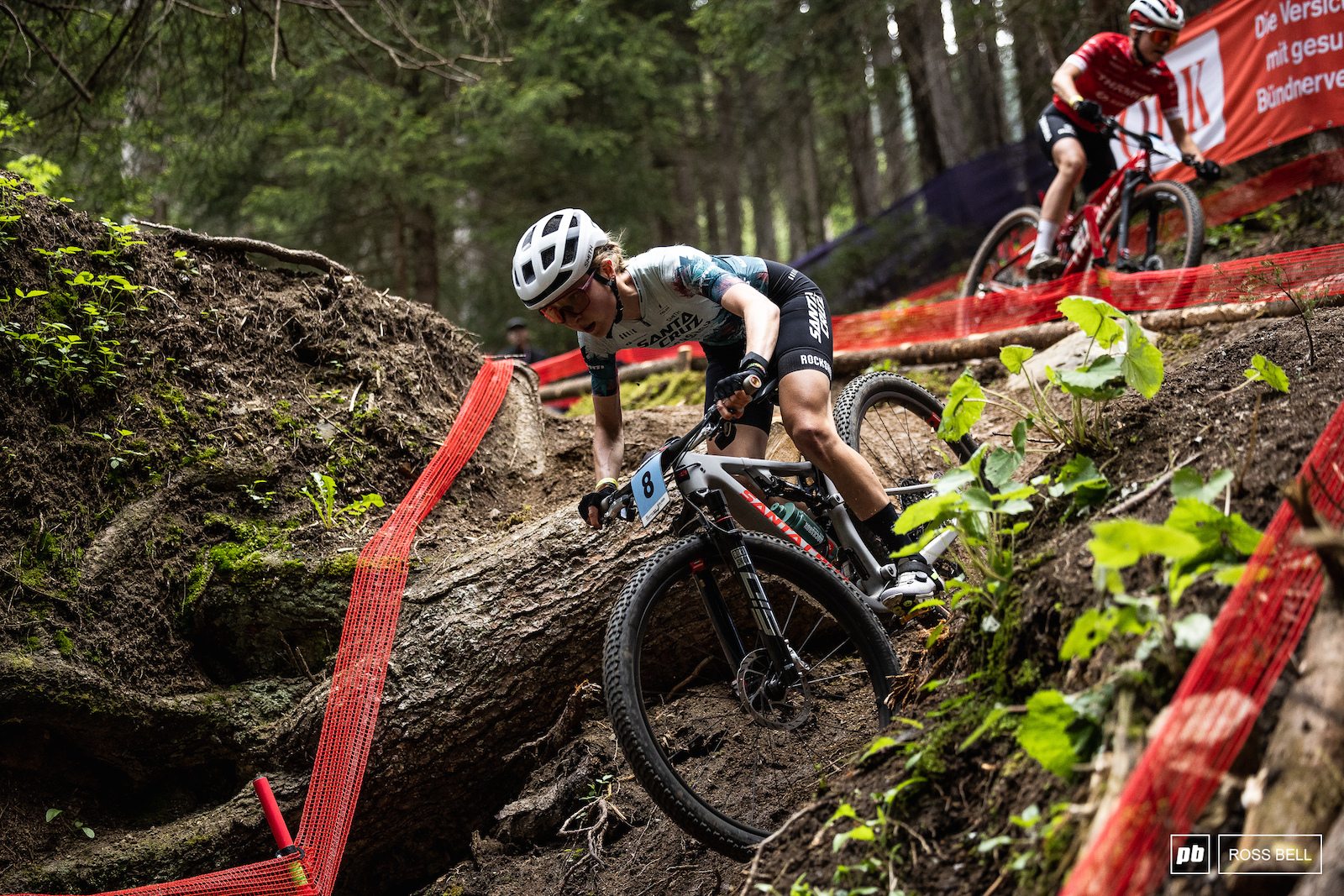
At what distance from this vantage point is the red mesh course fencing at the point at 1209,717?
145 centimetres

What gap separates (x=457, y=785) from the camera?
147 inches

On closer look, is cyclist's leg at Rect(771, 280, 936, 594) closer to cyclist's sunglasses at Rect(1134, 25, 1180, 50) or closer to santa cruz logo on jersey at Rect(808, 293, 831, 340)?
santa cruz logo on jersey at Rect(808, 293, 831, 340)

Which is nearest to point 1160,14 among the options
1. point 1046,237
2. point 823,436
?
point 1046,237

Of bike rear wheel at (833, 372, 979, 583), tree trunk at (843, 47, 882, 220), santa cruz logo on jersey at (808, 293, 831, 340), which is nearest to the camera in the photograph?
santa cruz logo on jersey at (808, 293, 831, 340)

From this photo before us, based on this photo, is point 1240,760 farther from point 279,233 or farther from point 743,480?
point 279,233

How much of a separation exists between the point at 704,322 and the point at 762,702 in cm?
161

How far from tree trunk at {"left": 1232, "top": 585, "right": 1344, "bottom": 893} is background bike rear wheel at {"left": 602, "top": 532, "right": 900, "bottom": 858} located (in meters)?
1.32

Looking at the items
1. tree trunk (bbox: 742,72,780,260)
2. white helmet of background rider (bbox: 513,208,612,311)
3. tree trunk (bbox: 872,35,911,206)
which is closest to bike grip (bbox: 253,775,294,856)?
white helmet of background rider (bbox: 513,208,612,311)

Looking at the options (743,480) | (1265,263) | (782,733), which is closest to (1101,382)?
(743,480)

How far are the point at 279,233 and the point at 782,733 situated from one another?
13.1 metres

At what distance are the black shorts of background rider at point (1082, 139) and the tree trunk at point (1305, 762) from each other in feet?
19.5

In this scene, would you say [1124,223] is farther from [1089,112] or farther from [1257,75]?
[1257,75]

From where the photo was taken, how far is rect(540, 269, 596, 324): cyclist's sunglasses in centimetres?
322

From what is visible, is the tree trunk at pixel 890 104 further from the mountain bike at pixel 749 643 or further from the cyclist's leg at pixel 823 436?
the mountain bike at pixel 749 643
